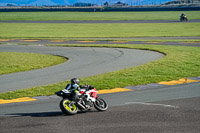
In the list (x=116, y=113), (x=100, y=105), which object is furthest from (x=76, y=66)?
(x=116, y=113)

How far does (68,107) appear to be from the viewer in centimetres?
1395

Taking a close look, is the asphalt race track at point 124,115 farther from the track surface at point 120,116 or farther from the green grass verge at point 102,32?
the green grass verge at point 102,32

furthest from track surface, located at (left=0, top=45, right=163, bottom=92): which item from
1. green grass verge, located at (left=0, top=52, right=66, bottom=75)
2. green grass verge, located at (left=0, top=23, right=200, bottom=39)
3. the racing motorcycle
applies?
green grass verge, located at (left=0, top=23, right=200, bottom=39)

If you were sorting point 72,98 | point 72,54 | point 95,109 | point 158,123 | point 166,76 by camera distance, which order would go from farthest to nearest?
point 72,54, point 166,76, point 95,109, point 72,98, point 158,123

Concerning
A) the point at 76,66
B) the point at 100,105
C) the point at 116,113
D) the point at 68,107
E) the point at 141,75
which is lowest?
the point at 76,66

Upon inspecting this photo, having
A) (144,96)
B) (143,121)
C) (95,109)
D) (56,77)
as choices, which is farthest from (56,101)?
(56,77)

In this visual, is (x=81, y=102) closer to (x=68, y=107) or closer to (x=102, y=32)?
(x=68, y=107)

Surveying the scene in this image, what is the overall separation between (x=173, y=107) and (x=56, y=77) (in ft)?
30.5

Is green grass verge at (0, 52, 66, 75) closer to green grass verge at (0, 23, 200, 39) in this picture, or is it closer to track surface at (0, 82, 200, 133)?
track surface at (0, 82, 200, 133)

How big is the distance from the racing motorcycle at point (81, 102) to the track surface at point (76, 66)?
6.27 metres

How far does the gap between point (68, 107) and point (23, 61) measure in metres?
17.7

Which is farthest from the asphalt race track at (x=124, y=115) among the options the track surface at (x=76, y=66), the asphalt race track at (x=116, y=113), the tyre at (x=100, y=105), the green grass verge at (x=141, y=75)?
the track surface at (x=76, y=66)

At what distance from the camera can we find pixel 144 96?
1753 cm

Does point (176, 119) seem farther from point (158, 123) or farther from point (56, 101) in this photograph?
point (56, 101)
